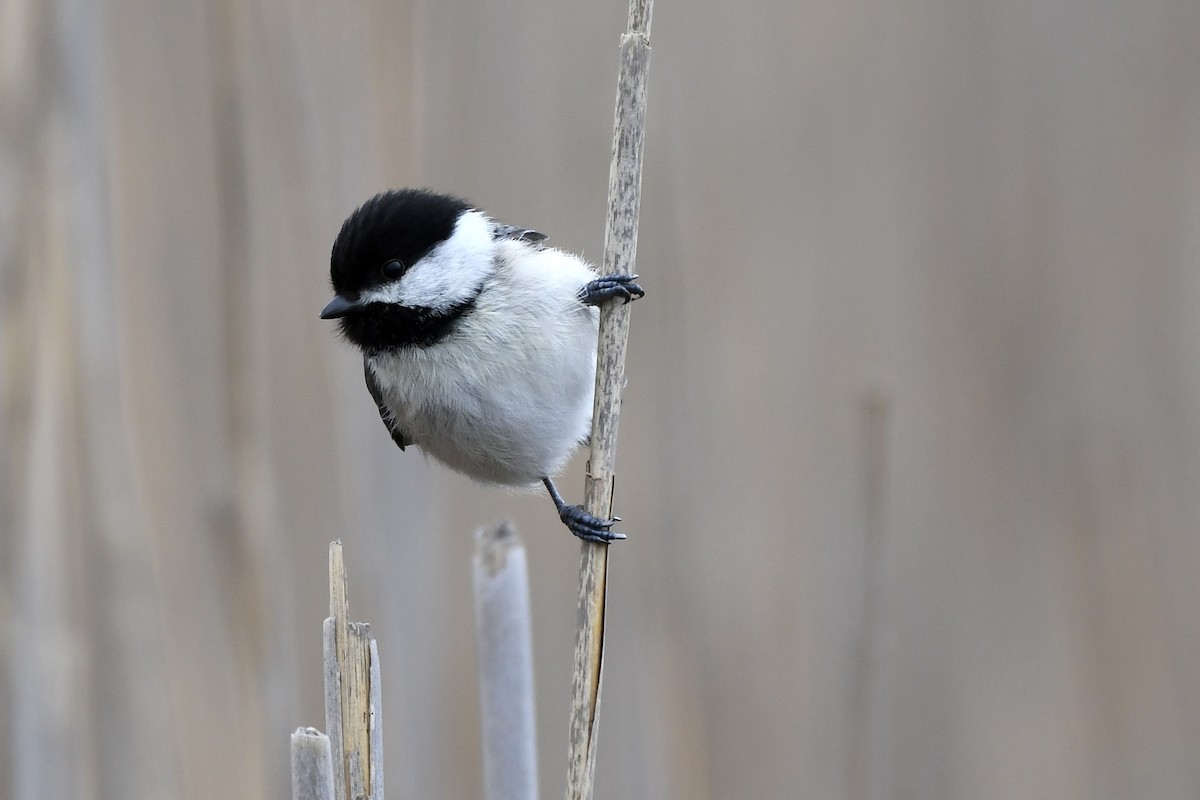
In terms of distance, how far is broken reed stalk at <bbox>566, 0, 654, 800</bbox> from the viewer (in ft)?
3.43

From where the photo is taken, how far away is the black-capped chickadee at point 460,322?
61.7 inches

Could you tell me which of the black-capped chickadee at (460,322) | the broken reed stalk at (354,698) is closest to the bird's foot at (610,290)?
the black-capped chickadee at (460,322)

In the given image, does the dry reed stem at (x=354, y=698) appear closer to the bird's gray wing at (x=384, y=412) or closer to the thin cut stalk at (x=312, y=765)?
the thin cut stalk at (x=312, y=765)

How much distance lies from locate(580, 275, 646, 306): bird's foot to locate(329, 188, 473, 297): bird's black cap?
23 cm

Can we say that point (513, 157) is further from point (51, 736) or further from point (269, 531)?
point (51, 736)

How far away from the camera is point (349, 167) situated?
1741 mm

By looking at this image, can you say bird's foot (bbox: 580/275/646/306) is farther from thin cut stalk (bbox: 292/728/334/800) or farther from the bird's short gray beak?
thin cut stalk (bbox: 292/728/334/800)

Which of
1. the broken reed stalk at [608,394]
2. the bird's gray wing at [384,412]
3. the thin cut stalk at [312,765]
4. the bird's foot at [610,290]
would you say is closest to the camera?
the thin cut stalk at [312,765]

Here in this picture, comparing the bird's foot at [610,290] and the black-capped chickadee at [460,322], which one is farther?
the black-capped chickadee at [460,322]

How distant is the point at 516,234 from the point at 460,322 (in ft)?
0.88

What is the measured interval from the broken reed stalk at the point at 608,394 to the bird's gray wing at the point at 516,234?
58cm

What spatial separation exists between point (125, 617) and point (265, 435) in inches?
11.6

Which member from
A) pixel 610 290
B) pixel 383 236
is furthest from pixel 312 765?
pixel 383 236

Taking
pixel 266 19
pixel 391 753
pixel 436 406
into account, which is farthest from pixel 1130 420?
pixel 266 19
